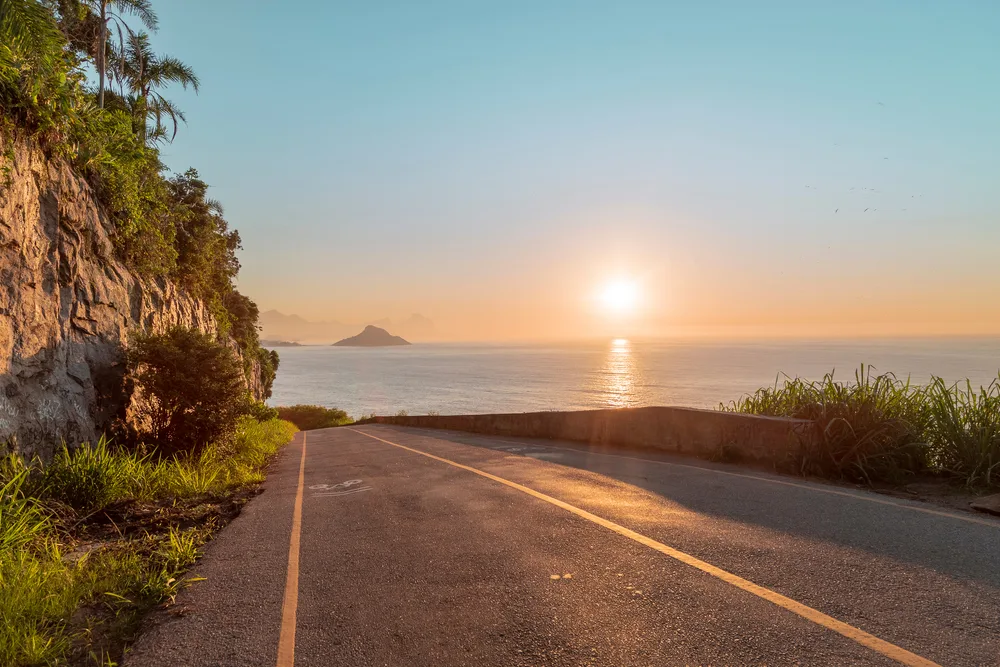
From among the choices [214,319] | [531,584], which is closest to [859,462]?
[531,584]

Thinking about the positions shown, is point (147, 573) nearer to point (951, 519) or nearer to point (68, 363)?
point (68, 363)

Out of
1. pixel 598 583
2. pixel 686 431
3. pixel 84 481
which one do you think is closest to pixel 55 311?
pixel 84 481

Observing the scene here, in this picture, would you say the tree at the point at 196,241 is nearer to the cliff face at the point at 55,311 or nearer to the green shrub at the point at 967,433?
the cliff face at the point at 55,311

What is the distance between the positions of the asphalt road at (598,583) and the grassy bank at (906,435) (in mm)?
1213

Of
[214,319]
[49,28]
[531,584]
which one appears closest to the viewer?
[531,584]

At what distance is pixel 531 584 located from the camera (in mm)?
4148

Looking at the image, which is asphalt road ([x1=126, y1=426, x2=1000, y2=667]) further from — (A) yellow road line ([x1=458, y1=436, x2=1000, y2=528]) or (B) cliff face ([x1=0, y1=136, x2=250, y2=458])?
(B) cliff face ([x1=0, y1=136, x2=250, y2=458])

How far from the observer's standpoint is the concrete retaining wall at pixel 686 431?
8.84 meters

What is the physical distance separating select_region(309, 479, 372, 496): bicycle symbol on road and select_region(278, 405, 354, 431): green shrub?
41.8m

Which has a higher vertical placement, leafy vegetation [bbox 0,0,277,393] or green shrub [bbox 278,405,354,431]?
leafy vegetation [bbox 0,0,277,393]

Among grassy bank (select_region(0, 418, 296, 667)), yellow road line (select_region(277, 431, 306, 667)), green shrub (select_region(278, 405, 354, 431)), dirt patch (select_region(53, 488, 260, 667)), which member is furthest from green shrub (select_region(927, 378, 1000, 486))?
green shrub (select_region(278, 405, 354, 431))

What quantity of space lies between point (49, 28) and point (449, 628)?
969 centimetres

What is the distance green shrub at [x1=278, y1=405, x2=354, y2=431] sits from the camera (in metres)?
50.1

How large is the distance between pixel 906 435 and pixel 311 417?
170ft
